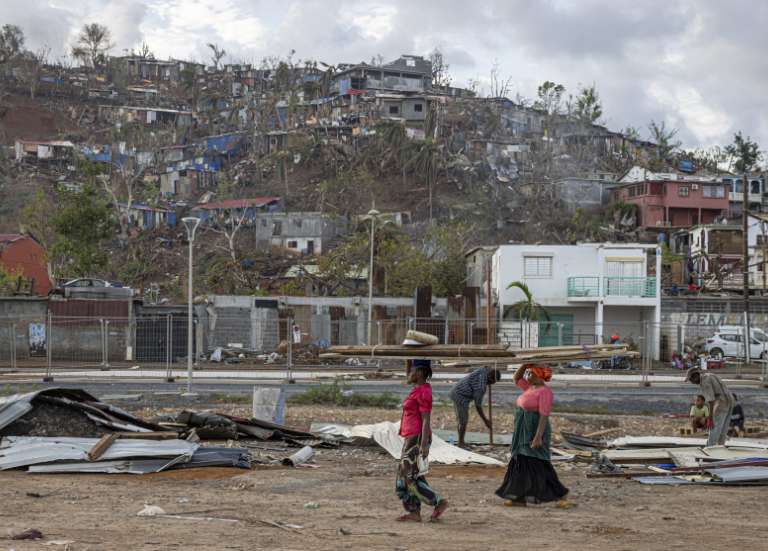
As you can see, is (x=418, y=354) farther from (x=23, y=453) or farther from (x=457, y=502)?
(x=23, y=453)

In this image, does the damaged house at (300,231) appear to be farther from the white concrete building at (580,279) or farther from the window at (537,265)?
the window at (537,265)

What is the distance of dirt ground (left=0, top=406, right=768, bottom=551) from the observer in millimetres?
8672

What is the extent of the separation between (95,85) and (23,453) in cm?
10721

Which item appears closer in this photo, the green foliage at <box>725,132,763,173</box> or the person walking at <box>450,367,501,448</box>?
the person walking at <box>450,367,501,448</box>

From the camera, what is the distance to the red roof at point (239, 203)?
7676 centimetres

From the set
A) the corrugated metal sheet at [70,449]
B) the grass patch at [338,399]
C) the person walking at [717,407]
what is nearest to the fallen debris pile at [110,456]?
the corrugated metal sheet at [70,449]

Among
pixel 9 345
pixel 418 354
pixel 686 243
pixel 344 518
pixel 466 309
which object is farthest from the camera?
pixel 686 243

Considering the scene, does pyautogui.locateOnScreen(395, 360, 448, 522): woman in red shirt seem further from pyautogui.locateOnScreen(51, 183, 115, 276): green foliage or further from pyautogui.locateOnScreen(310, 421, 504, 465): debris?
pyautogui.locateOnScreen(51, 183, 115, 276): green foliage

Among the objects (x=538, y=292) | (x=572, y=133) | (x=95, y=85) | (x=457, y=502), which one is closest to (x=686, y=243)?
(x=538, y=292)

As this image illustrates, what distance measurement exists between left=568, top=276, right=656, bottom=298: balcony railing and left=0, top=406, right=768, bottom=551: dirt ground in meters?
35.4

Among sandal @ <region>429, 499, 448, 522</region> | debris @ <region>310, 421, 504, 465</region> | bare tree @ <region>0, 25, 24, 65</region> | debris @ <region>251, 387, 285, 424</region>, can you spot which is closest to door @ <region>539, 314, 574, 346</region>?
debris @ <region>251, 387, 285, 424</region>

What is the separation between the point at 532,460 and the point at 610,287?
128 feet

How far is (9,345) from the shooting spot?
3712 cm

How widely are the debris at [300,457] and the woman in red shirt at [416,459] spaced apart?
4.30 m
